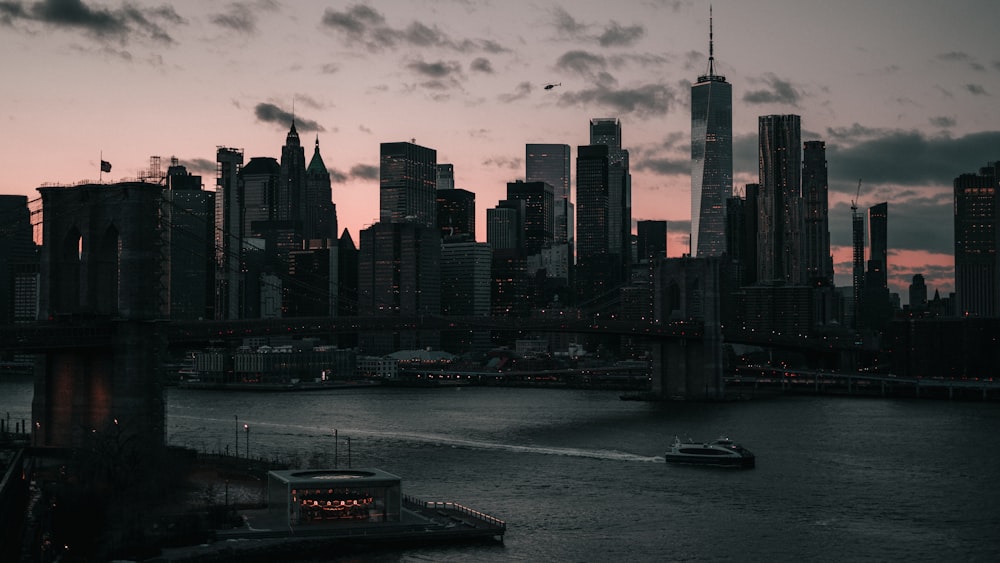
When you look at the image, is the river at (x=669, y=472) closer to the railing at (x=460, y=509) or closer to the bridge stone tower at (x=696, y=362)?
the railing at (x=460, y=509)

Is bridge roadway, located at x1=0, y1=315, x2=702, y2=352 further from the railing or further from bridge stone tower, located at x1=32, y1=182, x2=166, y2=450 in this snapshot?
the railing

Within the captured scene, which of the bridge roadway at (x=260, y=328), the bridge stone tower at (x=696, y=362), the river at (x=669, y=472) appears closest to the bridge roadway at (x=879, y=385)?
the river at (x=669, y=472)

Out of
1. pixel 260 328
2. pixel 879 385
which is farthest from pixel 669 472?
pixel 879 385

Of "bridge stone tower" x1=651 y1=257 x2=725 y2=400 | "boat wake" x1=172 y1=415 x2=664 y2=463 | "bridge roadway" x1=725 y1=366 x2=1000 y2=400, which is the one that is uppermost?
"bridge stone tower" x1=651 y1=257 x2=725 y2=400

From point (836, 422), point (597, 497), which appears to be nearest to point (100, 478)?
point (597, 497)

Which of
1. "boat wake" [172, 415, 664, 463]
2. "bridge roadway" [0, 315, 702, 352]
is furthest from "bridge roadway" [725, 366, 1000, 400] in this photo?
"boat wake" [172, 415, 664, 463]

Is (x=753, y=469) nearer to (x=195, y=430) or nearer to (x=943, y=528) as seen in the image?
(x=943, y=528)

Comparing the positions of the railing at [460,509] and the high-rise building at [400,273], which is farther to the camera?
the high-rise building at [400,273]
